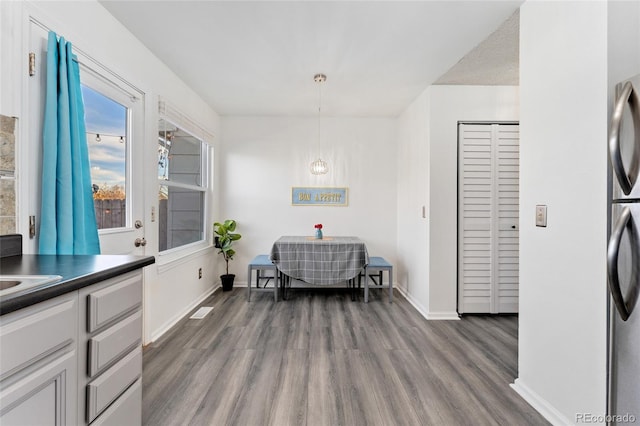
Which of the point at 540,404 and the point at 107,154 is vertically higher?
the point at 107,154

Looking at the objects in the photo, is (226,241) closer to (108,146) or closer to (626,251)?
(108,146)

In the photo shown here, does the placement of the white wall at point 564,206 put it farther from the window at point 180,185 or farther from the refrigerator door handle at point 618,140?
the window at point 180,185

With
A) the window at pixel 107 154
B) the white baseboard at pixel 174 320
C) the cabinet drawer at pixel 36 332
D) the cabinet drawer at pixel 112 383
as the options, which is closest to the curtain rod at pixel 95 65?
the window at pixel 107 154

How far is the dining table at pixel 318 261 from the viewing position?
3.70m

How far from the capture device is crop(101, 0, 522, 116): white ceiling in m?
2.06

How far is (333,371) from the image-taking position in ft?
7.11

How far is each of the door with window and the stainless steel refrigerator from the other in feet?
9.16

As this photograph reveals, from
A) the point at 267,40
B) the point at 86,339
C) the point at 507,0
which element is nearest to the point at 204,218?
the point at 267,40

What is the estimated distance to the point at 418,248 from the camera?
366 centimetres

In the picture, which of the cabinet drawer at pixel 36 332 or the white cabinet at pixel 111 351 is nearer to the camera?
the cabinet drawer at pixel 36 332

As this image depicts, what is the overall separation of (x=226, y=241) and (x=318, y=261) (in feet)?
4.76

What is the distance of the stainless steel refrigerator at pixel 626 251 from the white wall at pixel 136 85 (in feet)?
9.15

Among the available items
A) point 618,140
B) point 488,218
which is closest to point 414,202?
point 488,218

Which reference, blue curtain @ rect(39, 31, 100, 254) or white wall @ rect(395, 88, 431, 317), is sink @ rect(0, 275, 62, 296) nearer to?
blue curtain @ rect(39, 31, 100, 254)
